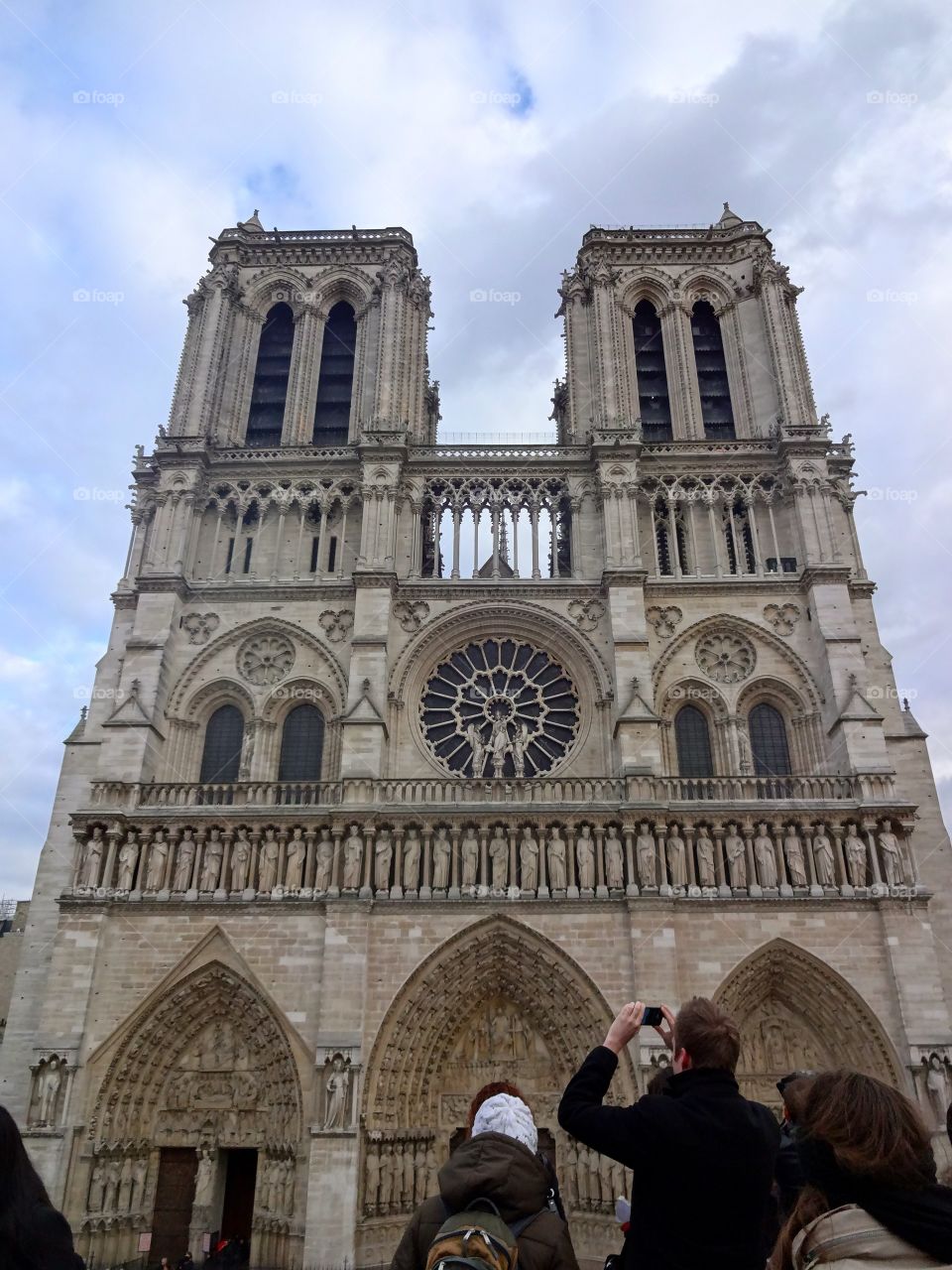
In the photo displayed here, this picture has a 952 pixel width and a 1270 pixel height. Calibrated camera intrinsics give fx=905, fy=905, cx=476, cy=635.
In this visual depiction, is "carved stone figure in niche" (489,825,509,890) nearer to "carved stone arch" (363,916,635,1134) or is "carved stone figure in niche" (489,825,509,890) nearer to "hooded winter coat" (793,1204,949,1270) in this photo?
"carved stone arch" (363,916,635,1134)

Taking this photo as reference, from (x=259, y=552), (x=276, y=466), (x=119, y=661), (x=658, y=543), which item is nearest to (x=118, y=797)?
(x=119, y=661)

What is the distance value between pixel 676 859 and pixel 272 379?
56.3 ft

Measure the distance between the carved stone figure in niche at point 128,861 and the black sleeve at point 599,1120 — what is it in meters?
16.2

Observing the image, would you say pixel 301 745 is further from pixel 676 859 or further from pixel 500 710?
pixel 676 859

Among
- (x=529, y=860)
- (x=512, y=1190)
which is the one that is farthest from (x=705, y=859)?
(x=512, y=1190)

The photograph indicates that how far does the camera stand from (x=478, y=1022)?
1698cm

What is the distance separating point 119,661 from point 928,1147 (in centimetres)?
2142

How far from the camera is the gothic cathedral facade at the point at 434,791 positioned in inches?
623

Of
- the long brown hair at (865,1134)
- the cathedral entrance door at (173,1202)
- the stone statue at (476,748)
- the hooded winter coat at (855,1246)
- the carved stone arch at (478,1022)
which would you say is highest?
the stone statue at (476,748)

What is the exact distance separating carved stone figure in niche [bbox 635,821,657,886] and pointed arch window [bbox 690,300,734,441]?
38.4 ft

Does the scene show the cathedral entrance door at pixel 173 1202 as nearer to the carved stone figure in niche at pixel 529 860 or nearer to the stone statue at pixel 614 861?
the carved stone figure in niche at pixel 529 860

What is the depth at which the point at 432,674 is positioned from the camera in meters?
20.8

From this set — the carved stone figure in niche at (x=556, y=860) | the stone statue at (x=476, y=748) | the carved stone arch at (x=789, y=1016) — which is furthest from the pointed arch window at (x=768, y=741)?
the stone statue at (x=476, y=748)

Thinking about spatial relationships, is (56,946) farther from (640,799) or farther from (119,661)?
(640,799)
